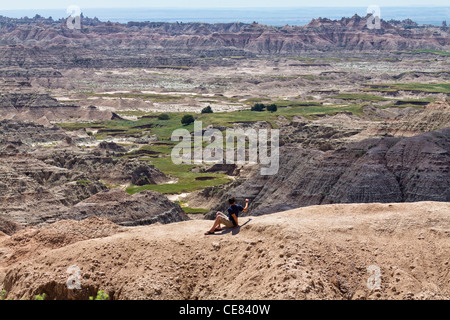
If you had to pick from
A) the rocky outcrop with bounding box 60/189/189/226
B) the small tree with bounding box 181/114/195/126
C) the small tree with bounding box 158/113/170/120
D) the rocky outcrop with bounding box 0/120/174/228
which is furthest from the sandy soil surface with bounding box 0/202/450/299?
the small tree with bounding box 158/113/170/120

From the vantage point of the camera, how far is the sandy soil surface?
21.2 metres

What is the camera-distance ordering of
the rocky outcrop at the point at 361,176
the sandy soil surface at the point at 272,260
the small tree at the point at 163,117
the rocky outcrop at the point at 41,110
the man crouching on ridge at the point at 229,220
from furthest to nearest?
the rocky outcrop at the point at 41,110
the small tree at the point at 163,117
the rocky outcrop at the point at 361,176
the man crouching on ridge at the point at 229,220
the sandy soil surface at the point at 272,260

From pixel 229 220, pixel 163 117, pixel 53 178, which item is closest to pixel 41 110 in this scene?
pixel 163 117

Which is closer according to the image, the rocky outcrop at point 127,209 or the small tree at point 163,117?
the rocky outcrop at point 127,209

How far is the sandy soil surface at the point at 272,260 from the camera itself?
2117cm

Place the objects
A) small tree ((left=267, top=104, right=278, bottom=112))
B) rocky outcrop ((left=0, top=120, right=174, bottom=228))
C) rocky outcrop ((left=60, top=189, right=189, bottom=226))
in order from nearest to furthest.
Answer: rocky outcrop ((left=60, top=189, right=189, bottom=226)) → rocky outcrop ((left=0, top=120, right=174, bottom=228)) → small tree ((left=267, top=104, right=278, bottom=112))

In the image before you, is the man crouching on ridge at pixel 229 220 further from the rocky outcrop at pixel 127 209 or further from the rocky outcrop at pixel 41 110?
the rocky outcrop at pixel 41 110

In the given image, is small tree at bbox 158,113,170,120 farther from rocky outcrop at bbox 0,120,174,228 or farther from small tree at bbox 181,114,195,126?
rocky outcrop at bbox 0,120,174,228

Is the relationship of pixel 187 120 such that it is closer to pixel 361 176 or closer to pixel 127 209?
pixel 361 176

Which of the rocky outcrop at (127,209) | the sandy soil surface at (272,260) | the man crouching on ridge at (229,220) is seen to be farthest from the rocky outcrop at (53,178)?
the man crouching on ridge at (229,220)

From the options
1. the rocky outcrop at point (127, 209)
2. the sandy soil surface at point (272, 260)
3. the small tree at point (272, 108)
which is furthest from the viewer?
the small tree at point (272, 108)

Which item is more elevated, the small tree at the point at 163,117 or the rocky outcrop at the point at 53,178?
the rocky outcrop at the point at 53,178

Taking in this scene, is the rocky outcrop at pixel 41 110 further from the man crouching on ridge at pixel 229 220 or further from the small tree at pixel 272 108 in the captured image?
the man crouching on ridge at pixel 229 220

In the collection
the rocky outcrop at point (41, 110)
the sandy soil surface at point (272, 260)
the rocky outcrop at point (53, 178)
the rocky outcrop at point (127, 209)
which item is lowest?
the rocky outcrop at point (41, 110)
